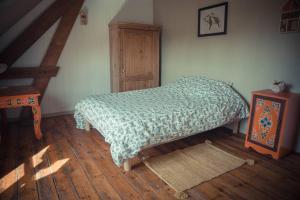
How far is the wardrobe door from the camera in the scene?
13.1 feet

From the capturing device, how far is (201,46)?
11.7 feet

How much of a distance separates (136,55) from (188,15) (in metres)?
1.20

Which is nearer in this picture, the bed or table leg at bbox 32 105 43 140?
the bed

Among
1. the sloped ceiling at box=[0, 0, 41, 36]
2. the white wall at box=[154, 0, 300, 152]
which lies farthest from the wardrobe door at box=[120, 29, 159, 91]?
the sloped ceiling at box=[0, 0, 41, 36]

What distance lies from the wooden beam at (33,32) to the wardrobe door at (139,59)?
1.11 metres

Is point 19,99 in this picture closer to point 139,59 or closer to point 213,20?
point 139,59

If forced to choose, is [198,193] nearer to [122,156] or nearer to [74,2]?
[122,156]

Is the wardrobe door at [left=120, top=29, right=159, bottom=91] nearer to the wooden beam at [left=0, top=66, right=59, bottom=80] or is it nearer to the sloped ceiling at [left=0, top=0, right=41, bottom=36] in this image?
the wooden beam at [left=0, top=66, right=59, bottom=80]

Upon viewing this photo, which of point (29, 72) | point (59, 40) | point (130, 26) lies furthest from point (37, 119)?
point (130, 26)

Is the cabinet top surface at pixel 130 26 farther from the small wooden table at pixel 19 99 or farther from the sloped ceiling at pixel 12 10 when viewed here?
the small wooden table at pixel 19 99

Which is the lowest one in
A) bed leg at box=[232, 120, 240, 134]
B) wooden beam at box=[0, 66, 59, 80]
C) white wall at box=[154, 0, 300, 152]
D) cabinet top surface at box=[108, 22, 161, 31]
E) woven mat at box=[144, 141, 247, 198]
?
woven mat at box=[144, 141, 247, 198]

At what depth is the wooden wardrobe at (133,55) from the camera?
3936 millimetres

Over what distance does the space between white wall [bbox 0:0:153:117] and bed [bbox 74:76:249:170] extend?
1.00m

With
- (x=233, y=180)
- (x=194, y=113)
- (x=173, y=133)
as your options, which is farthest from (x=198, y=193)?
(x=194, y=113)
